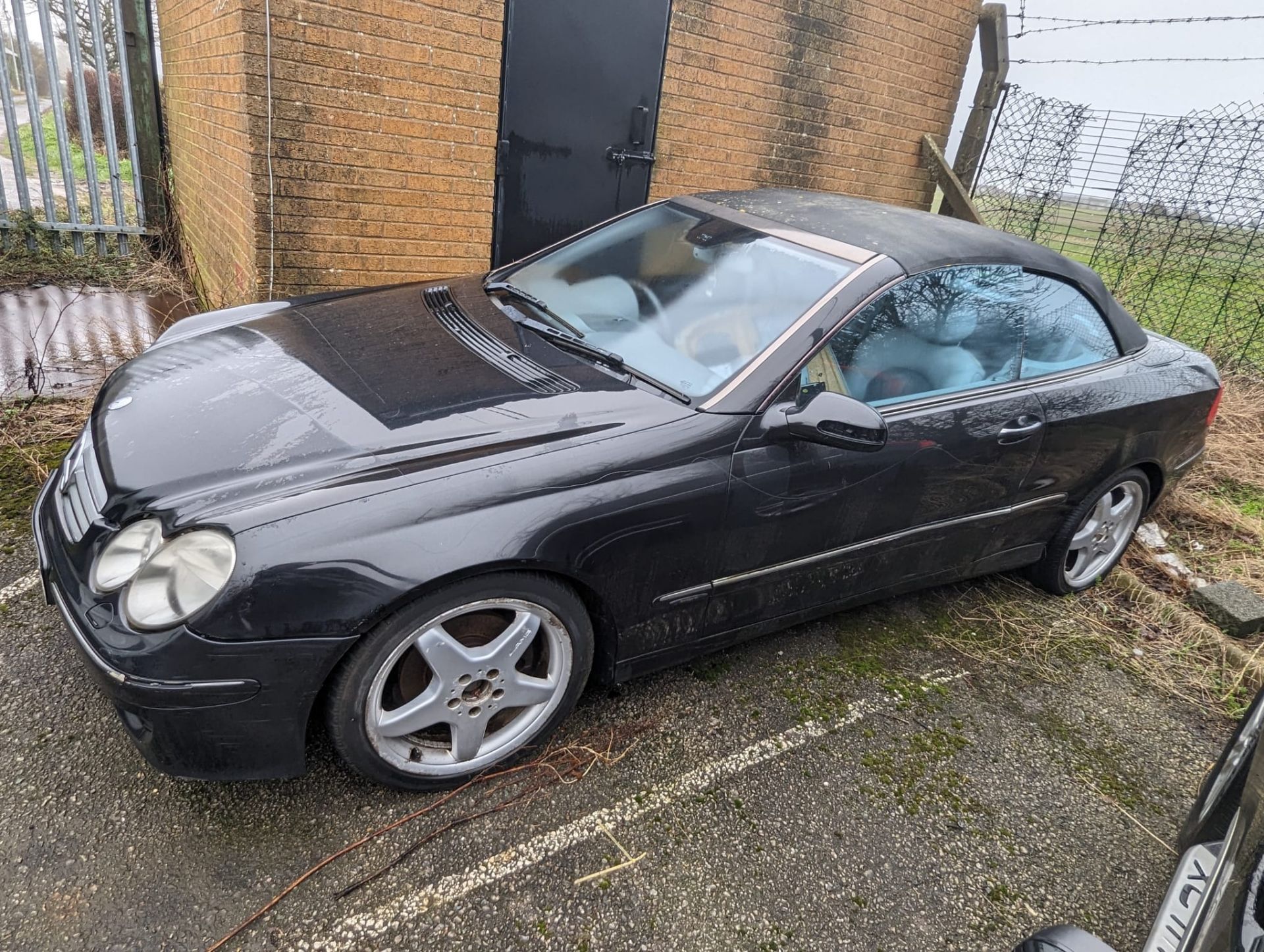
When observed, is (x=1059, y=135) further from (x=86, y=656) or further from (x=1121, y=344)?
(x=86, y=656)

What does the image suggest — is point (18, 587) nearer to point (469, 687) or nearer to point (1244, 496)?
point (469, 687)

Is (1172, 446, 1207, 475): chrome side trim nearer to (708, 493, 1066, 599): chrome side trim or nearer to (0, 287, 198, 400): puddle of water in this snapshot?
(708, 493, 1066, 599): chrome side trim

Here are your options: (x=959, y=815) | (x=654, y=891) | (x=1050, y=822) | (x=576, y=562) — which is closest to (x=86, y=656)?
(x=576, y=562)

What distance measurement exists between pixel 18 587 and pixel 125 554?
1209mm

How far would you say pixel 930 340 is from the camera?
2.66 meters

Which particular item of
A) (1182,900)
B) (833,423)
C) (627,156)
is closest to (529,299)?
(833,423)

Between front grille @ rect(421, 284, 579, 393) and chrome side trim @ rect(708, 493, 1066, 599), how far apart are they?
68 cm

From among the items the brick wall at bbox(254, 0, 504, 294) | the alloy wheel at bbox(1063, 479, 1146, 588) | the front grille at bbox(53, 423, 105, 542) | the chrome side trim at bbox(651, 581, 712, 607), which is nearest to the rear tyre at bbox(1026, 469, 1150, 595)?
the alloy wheel at bbox(1063, 479, 1146, 588)

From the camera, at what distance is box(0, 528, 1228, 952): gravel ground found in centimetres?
179

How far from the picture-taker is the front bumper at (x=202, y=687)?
5.52 feet

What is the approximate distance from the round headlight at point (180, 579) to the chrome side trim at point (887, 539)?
113cm

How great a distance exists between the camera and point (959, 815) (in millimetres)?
2309

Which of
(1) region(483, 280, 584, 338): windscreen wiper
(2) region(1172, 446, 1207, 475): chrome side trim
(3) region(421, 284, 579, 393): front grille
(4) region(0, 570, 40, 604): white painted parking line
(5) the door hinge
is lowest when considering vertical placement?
(4) region(0, 570, 40, 604): white painted parking line

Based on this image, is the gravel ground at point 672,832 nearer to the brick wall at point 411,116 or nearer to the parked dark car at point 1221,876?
the parked dark car at point 1221,876
